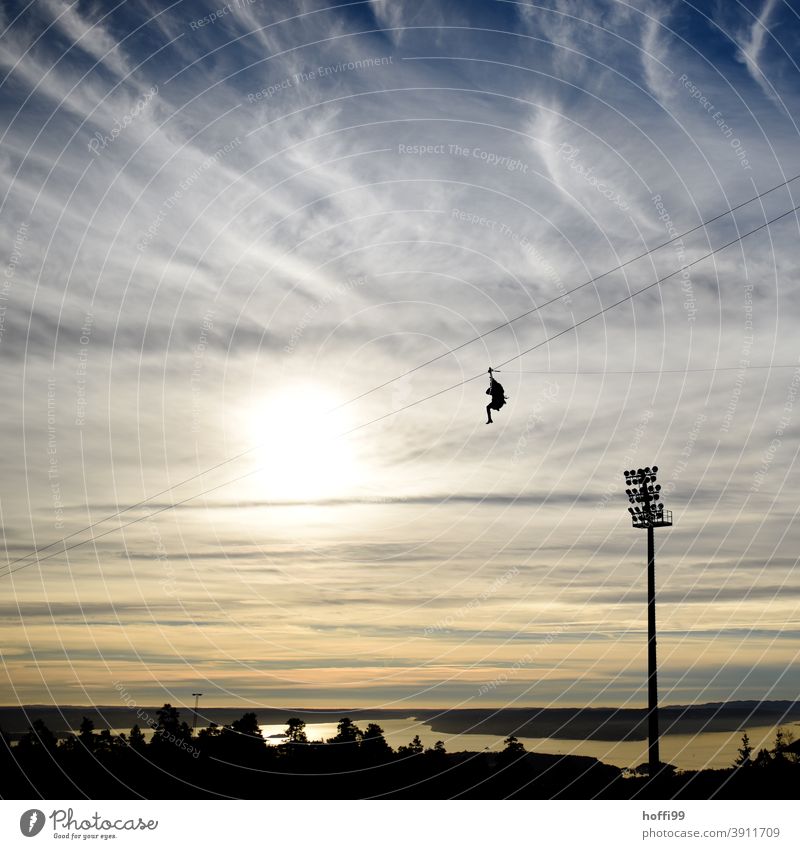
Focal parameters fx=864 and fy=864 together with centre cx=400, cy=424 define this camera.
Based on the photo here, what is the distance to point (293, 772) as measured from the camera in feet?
327

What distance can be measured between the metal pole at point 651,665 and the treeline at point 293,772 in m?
16.7

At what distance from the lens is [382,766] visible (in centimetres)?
10750

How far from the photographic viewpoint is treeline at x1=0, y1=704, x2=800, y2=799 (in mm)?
84562

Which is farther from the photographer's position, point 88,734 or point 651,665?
point 88,734

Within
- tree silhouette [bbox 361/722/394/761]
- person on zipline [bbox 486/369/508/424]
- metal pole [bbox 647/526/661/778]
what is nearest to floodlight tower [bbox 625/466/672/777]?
metal pole [bbox 647/526/661/778]

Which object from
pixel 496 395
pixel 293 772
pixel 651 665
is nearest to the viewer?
pixel 496 395

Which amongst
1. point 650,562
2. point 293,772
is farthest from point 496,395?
point 293,772

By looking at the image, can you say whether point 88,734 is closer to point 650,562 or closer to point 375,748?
point 375,748

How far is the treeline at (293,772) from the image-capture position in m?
84.6

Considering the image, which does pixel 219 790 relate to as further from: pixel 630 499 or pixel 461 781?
pixel 630 499

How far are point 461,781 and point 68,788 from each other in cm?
4133

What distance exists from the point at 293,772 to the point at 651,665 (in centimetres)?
5643

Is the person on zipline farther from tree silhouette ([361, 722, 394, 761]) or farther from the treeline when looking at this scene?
tree silhouette ([361, 722, 394, 761])

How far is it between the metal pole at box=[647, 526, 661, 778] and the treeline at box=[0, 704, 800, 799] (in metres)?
16.7
